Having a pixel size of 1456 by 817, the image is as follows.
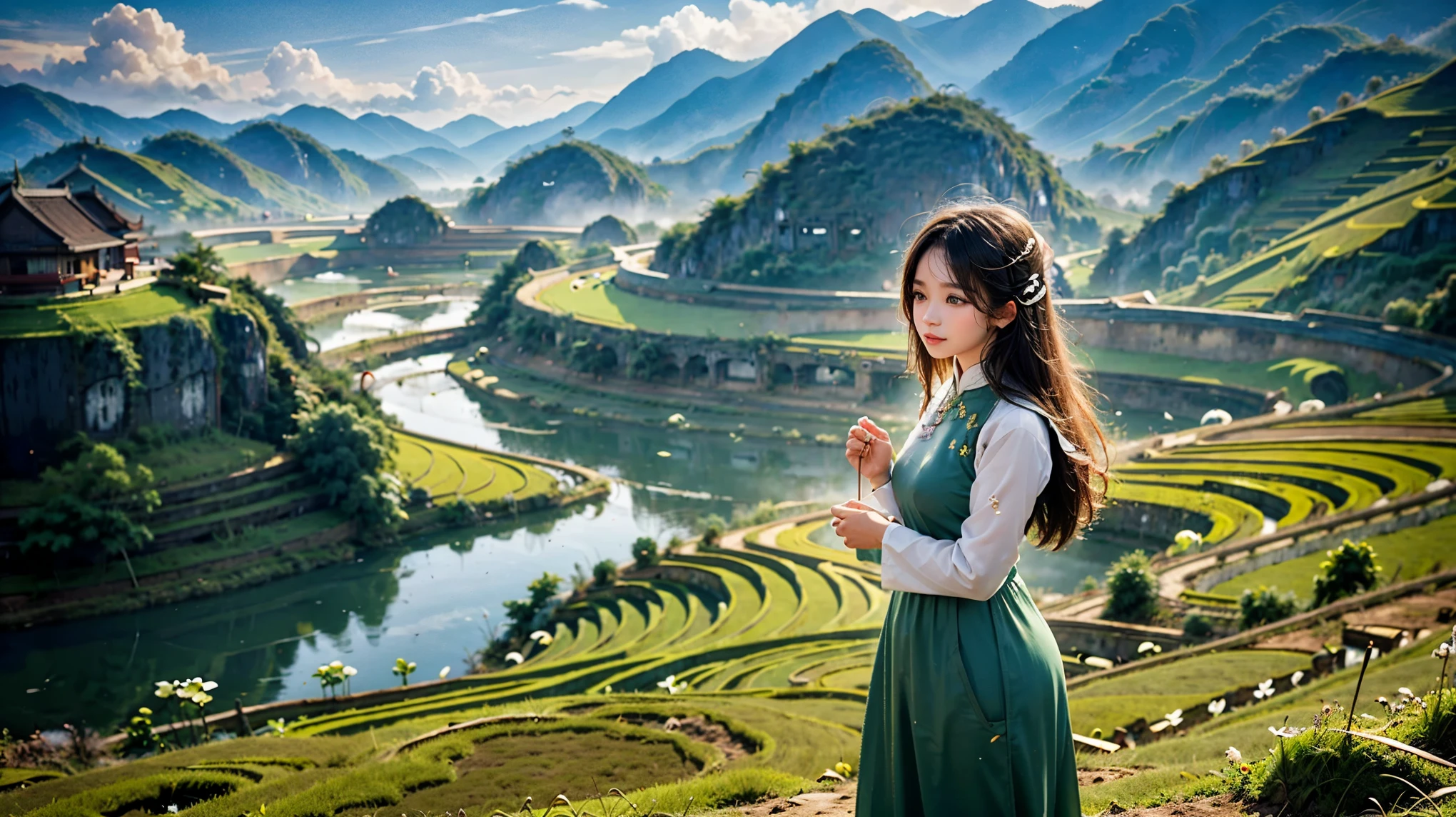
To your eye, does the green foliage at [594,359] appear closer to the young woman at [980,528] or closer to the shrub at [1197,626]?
the shrub at [1197,626]

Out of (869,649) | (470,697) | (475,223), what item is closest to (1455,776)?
(869,649)

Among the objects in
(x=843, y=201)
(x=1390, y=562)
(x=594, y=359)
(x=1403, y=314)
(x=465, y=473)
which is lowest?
(x=465, y=473)

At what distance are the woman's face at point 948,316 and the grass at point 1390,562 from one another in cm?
1808

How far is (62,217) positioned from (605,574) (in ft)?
78.7

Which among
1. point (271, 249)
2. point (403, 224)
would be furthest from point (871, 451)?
point (271, 249)

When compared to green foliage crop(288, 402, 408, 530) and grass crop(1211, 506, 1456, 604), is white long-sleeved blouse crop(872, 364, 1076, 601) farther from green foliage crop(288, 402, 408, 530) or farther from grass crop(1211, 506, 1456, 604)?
green foliage crop(288, 402, 408, 530)

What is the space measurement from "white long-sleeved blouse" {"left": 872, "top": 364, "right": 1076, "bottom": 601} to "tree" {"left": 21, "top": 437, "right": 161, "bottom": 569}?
1204 inches

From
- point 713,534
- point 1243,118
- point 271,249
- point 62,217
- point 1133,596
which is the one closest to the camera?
point 1133,596

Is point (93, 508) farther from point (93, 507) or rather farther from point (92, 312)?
point (92, 312)

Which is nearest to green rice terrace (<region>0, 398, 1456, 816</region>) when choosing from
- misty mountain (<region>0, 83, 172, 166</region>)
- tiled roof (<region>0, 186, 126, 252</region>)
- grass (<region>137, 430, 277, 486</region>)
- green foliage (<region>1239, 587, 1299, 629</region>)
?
green foliage (<region>1239, 587, 1299, 629</region>)

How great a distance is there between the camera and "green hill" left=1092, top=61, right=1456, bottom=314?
52.4 metres

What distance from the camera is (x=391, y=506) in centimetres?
3447

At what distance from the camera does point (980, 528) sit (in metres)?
3.79

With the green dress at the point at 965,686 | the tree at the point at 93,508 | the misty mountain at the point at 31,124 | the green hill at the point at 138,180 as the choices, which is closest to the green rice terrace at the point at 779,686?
the green dress at the point at 965,686
